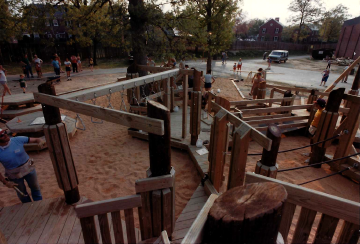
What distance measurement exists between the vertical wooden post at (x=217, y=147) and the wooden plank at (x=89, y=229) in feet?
6.51

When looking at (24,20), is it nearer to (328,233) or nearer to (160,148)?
(160,148)

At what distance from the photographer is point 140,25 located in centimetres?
895

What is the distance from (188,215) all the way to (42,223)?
224 cm

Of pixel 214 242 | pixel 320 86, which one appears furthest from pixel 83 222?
pixel 320 86

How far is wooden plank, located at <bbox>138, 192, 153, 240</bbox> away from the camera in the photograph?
2.03m

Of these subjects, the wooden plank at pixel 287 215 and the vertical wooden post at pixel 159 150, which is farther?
the vertical wooden post at pixel 159 150

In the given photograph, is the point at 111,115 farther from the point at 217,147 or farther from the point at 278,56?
the point at 278,56

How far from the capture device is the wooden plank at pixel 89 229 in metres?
1.64

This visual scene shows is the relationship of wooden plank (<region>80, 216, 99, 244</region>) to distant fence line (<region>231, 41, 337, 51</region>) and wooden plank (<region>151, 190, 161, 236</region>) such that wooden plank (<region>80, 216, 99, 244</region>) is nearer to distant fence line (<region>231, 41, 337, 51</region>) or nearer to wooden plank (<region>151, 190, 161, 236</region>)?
wooden plank (<region>151, 190, 161, 236</region>)

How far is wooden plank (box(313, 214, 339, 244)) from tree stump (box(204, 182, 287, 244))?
2.42 ft

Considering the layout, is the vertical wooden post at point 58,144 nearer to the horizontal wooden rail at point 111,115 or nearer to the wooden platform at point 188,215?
the horizontal wooden rail at point 111,115

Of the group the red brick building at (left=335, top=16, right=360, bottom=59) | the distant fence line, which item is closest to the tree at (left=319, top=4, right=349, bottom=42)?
the distant fence line

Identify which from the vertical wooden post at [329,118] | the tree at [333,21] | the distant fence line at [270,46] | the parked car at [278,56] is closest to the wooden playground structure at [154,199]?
the vertical wooden post at [329,118]

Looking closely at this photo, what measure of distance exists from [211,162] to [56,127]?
2.46 m
